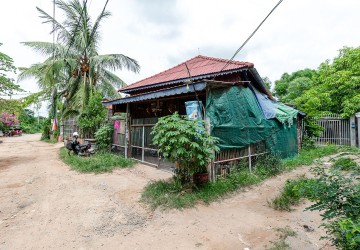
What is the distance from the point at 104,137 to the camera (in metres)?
9.84

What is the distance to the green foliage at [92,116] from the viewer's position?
434 inches

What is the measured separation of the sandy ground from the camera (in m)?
3.09

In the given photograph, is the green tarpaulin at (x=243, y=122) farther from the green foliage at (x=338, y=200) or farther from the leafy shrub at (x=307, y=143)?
the green foliage at (x=338, y=200)

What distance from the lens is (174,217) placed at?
12.8ft

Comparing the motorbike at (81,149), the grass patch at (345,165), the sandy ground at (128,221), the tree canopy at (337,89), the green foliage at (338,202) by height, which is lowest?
the sandy ground at (128,221)

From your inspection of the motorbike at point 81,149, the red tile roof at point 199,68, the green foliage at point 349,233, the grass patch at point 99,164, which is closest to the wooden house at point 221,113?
the red tile roof at point 199,68

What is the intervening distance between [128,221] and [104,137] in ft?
22.1

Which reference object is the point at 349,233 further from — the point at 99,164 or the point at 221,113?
the point at 99,164

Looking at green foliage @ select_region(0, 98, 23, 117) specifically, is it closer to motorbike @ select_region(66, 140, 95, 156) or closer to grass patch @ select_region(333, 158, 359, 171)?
motorbike @ select_region(66, 140, 95, 156)

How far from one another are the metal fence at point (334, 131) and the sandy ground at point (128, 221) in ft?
28.9

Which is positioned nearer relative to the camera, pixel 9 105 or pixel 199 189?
pixel 199 189

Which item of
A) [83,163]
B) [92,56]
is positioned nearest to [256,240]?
[83,163]

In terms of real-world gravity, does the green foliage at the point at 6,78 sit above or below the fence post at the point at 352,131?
above

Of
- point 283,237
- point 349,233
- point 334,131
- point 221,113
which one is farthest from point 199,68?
point 334,131
